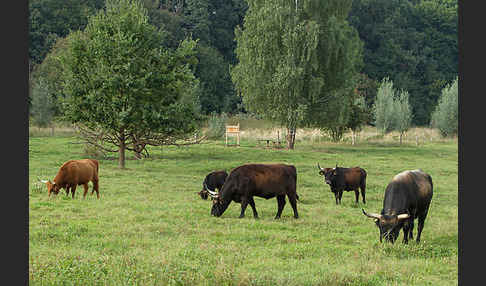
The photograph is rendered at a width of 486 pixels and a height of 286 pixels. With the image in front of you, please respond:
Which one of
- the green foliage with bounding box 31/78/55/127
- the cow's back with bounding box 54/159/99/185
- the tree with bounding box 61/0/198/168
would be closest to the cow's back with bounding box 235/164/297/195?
the cow's back with bounding box 54/159/99/185

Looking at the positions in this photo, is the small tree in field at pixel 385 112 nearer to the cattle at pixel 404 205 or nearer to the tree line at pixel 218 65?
the tree line at pixel 218 65

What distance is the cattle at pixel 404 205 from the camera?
11.2 m

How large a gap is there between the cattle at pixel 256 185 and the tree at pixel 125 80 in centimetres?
1297

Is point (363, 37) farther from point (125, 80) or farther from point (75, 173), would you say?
point (75, 173)

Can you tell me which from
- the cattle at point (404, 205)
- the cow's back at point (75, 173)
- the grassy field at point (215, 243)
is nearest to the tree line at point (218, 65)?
the grassy field at point (215, 243)

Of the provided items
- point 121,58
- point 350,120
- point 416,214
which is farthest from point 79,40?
point 350,120

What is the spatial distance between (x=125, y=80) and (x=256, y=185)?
570 inches

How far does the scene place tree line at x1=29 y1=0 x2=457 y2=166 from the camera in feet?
90.6

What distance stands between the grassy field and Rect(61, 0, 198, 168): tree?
6094mm

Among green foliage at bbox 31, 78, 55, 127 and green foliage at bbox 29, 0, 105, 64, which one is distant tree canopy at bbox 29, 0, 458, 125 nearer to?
green foliage at bbox 29, 0, 105, 64

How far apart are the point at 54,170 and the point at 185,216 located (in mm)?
12698

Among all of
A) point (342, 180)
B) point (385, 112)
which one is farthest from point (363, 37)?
point (342, 180)

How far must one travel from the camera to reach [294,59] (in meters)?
44.7

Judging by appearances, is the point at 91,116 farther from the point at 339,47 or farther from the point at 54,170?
the point at 339,47
